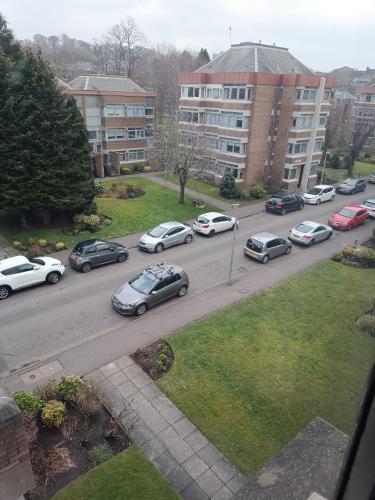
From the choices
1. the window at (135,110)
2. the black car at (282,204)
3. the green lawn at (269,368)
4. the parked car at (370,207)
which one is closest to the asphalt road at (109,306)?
the green lawn at (269,368)

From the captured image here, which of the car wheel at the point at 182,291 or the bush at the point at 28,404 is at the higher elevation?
the bush at the point at 28,404

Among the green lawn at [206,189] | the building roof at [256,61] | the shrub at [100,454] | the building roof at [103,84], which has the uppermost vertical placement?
the building roof at [256,61]

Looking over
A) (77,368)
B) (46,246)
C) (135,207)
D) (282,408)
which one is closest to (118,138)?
(135,207)

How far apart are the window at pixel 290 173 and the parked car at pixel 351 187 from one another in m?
5.57

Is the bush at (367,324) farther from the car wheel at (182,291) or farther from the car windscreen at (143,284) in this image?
the car windscreen at (143,284)

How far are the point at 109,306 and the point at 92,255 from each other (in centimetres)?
433

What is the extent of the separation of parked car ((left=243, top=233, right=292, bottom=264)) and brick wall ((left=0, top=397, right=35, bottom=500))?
1826cm

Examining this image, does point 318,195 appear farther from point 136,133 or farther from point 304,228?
point 136,133

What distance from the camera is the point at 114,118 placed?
3928 cm

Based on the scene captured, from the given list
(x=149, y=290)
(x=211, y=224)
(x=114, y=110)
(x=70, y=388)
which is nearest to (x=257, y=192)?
(x=211, y=224)

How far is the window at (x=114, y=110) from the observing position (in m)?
38.6

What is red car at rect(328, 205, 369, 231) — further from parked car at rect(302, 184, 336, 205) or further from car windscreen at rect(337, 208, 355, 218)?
parked car at rect(302, 184, 336, 205)

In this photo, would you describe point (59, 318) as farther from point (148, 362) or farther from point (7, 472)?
point (7, 472)

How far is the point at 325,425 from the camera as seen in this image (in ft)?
25.7
